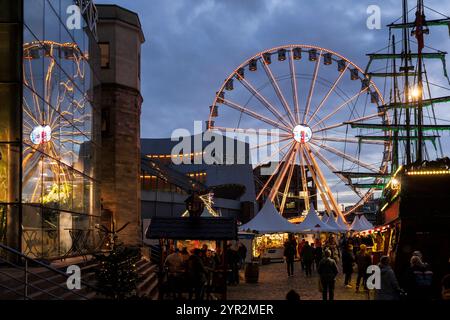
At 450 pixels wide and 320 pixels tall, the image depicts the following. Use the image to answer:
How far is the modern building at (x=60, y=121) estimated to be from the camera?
49.4 ft

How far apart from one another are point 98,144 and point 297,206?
87805mm

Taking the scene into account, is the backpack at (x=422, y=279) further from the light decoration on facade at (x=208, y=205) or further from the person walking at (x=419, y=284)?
the light decoration on facade at (x=208, y=205)

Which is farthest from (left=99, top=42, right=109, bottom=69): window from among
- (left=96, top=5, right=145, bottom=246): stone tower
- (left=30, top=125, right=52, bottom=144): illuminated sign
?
(left=30, top=125, right=52, bottom=144): illuminated sign

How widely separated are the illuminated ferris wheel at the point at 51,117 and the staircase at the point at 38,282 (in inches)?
87.4

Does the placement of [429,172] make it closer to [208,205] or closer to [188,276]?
[188,276]

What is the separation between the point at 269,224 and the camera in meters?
32.3

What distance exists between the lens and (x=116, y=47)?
3212 centimetres

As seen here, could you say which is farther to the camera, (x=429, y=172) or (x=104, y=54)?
(x=104, y=54)

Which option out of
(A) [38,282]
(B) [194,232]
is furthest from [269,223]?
(A) [38,282]

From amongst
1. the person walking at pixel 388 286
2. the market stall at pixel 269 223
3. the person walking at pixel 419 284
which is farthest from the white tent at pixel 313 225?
the person walking at pixel 419 284

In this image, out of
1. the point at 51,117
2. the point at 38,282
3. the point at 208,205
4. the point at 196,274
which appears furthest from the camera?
the point at 208,205

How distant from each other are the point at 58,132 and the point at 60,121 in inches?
18.6

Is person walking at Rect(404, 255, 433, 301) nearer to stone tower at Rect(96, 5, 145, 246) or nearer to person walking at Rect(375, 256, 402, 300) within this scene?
person walking at Rect(375, 256, 402, 300)
